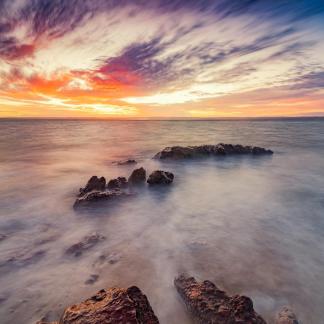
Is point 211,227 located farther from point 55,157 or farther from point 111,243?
point 55,157

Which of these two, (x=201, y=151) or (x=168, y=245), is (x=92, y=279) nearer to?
(x=168, y=245)

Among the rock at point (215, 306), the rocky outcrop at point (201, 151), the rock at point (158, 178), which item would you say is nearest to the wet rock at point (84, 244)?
the rock at point (215, 306)

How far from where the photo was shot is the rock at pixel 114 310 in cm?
216

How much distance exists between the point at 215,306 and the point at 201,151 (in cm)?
1247

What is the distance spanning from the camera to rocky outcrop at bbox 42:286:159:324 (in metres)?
2.16

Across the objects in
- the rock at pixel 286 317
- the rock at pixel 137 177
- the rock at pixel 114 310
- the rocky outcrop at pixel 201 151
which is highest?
the rock at pixel 114 310

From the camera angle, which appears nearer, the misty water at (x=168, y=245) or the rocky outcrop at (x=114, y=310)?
the rocky outcrop at (x=114, y=310)

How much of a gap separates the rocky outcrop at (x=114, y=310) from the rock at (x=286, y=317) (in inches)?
64.4

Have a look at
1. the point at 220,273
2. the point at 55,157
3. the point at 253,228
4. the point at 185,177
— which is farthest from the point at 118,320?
the point at 55,157

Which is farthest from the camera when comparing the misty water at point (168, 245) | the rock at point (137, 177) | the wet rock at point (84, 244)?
the rock at point (137, 177)

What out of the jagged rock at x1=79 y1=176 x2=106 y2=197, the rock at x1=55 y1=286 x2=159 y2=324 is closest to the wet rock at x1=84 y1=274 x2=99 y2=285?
the rock at x1=55 y1=286 x2=159 y2=324

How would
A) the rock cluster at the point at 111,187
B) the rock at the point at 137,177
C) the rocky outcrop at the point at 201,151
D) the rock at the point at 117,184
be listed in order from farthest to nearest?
the rocky outcrop at the point at 201,151 → the rock at the point at 137,177 → the rock at the point at 117,184 → the rock cluster at the point at 111,187

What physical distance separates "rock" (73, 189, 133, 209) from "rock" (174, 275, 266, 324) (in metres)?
4.22

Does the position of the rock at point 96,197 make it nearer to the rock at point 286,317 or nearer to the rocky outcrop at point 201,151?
the rock at point 286,317
